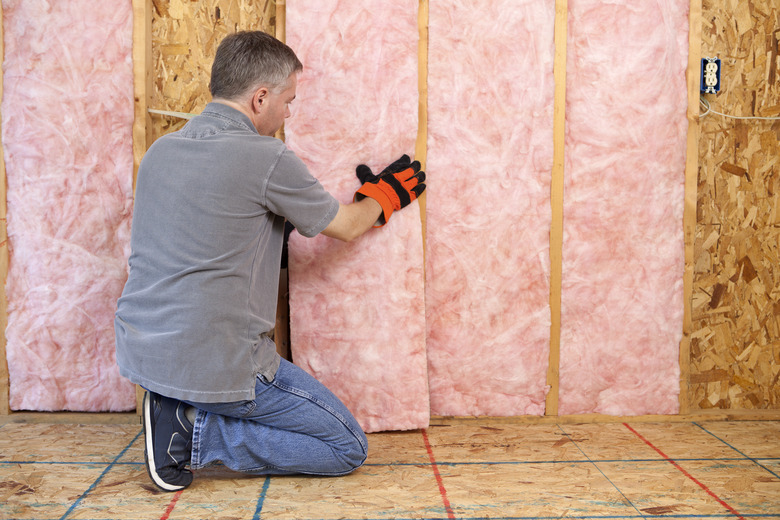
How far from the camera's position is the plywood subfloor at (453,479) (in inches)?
77.3

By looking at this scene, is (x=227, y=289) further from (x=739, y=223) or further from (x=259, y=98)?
(x=739, y=223)

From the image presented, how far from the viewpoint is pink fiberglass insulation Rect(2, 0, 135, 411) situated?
270 centimetres

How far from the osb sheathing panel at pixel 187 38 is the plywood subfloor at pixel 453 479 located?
142 centimetres

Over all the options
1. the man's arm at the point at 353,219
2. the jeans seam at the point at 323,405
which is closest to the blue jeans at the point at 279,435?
the jeans seam at the point at 323,405

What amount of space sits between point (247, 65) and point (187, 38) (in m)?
0.88

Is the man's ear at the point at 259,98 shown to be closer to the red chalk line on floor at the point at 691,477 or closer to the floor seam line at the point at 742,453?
the red chalk line on floor at the point at 691,477

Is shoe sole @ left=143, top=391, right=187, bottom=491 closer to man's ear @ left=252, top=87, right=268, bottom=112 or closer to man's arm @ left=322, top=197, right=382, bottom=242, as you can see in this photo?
man's arm @ left=322, top=197, right=382, bottom=242

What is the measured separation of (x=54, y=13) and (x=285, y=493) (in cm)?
224

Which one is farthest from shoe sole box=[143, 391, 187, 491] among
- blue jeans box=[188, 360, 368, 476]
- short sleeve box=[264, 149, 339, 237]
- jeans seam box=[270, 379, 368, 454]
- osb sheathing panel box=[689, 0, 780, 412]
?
osb sheathing panel box=[689, 0, 780, 412]

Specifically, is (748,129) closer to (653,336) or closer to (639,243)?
(639,243)

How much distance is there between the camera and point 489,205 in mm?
2768

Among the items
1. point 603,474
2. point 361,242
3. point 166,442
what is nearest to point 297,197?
point 361,242

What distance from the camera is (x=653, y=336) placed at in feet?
9.31

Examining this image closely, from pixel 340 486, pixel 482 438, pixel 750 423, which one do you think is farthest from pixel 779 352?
pixel 340 486
